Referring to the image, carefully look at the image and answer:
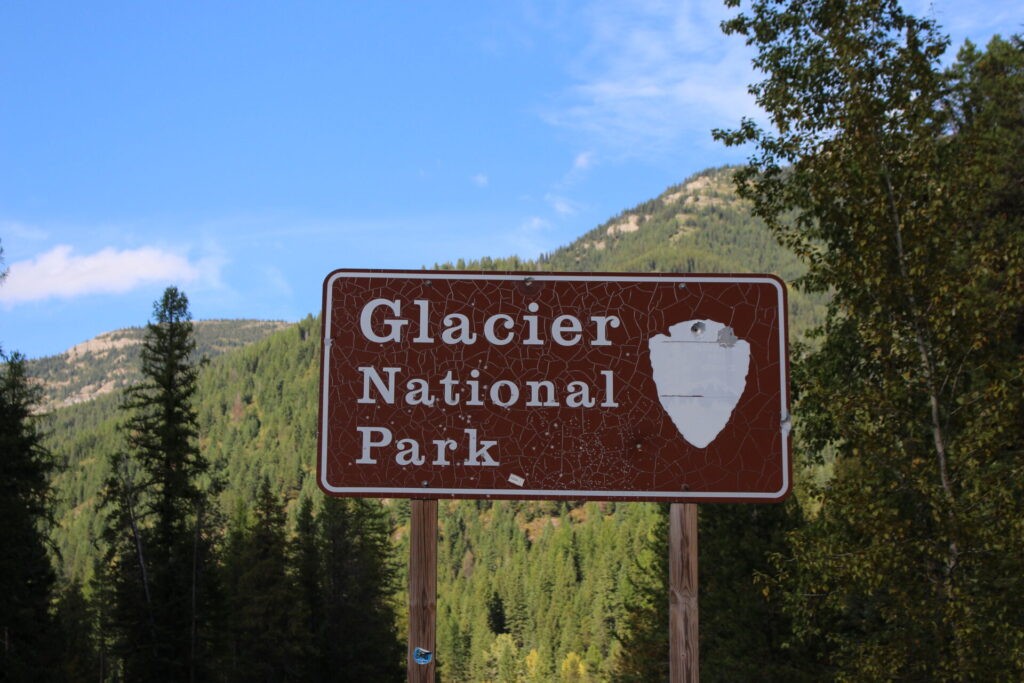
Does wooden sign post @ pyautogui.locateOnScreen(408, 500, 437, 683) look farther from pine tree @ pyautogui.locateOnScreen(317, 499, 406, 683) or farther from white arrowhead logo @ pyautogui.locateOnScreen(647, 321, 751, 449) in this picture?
pine tree @ pyautogui.locateOnScreen(317, 499, 406, 683)

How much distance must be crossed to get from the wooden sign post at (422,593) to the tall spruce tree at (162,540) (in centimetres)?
3326

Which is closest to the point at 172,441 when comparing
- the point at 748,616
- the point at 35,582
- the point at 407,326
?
the point at 35,582

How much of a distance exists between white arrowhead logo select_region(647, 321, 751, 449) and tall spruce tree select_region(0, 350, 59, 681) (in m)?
24.8

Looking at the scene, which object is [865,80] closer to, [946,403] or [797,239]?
[797,239]

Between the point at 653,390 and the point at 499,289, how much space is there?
33.5 inches

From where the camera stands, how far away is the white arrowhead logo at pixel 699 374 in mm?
4152

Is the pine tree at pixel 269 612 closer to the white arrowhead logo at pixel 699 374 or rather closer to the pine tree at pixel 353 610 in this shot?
the pine tree at pixel 353 610

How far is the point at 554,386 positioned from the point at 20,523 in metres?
26.7

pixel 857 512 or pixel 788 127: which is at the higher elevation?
pixel 788 127

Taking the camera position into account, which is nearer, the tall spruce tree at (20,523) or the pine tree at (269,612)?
the tall spruce tree at (20,523)

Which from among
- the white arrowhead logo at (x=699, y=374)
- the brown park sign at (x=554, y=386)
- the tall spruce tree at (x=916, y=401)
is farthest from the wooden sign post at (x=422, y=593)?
the tall spruce tree at (x=916, y=401)

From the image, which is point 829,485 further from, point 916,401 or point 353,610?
point 353,610

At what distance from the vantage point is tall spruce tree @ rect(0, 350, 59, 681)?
84.9 feet

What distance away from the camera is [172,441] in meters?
35.9
